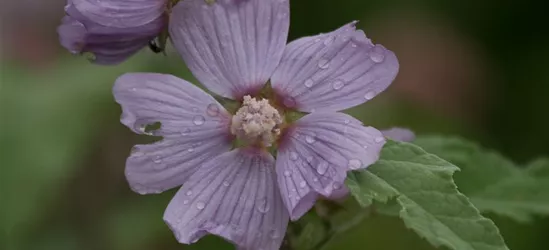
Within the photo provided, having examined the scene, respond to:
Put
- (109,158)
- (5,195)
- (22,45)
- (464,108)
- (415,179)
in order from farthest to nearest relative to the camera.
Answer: (22,45) → (464,108) → (109,158) → (5,195) → (415,179)

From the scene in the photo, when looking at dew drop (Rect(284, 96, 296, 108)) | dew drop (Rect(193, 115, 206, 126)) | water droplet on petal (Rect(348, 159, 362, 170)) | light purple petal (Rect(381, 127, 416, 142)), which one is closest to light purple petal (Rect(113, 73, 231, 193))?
dew drop (Rect(193, 115, 206, 126))

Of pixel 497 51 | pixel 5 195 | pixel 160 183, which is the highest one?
pixel 160 183

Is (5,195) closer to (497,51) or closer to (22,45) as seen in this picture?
(22,45)

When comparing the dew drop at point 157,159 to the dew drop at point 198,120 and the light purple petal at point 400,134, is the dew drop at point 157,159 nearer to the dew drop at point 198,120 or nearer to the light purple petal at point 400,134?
the dew drop at point 198,120

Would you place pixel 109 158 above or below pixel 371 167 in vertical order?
below

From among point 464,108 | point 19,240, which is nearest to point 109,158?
point 19,240

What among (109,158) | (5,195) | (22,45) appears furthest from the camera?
(22,45)

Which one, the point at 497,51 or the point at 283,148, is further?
the point at 497,51
